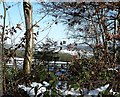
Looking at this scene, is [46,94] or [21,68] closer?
[46,94]

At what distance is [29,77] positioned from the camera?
7.41ft

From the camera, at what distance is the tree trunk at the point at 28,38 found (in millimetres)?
2369

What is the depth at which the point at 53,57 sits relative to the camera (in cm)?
267

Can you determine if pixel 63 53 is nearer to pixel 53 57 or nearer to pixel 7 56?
pixel 53 57

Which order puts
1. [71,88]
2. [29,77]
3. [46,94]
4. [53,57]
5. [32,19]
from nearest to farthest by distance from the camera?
[46,94], [71,88], [29,77], [32,19], [53,57]

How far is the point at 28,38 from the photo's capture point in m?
2.39

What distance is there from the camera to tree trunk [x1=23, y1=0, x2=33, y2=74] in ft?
7.77

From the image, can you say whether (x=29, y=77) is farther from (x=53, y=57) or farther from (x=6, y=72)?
(x=53, y=57)

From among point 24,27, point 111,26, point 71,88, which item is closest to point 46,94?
point 71,88

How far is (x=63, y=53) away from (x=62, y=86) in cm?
77

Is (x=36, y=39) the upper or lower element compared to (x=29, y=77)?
upper

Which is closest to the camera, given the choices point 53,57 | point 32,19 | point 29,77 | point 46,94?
point 46,94

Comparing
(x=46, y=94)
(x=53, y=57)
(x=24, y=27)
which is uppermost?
(x=24, y=27)

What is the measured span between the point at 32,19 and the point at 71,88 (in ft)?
2.55
